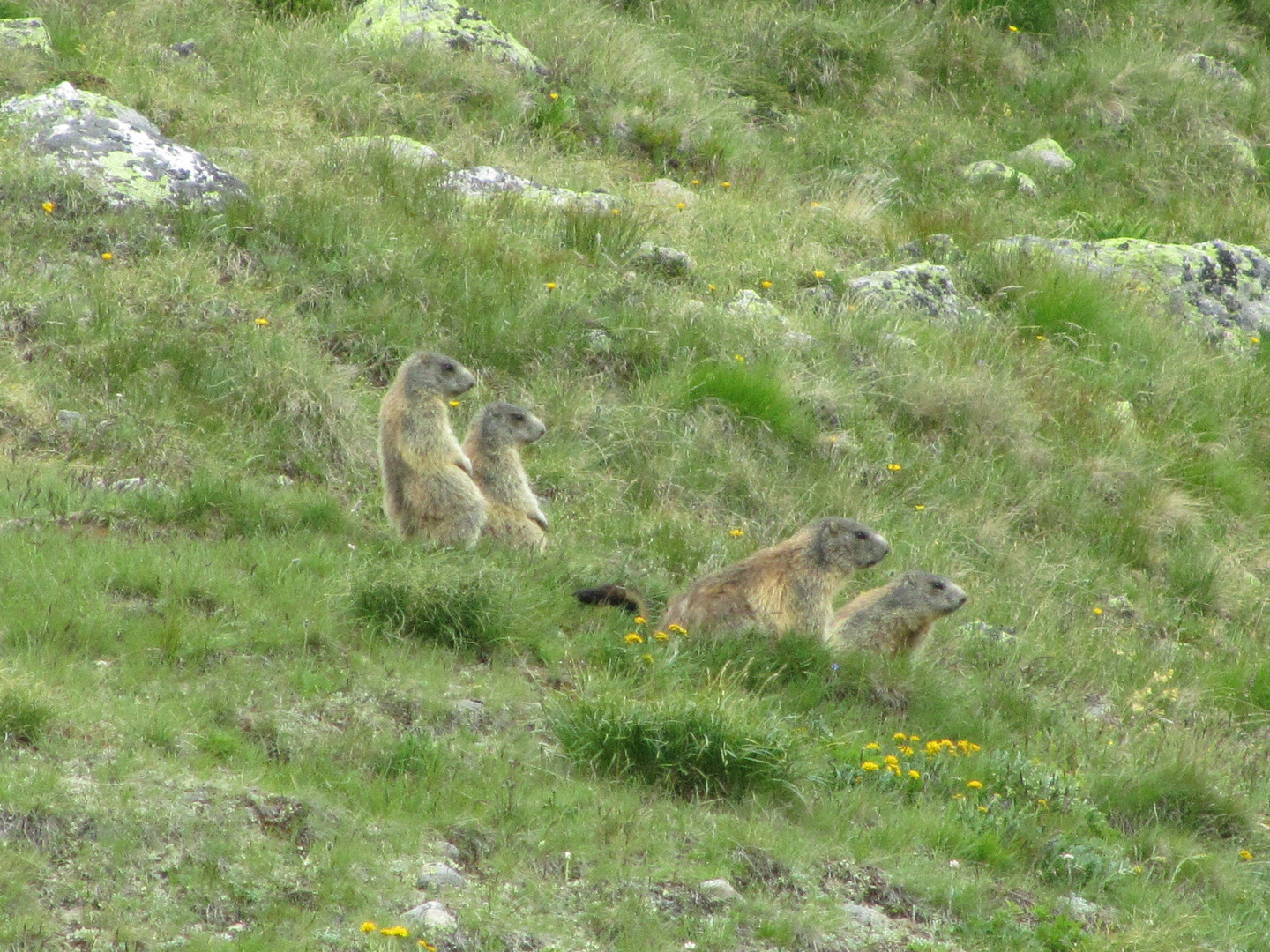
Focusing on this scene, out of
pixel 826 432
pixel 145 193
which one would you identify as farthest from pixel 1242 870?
pixel 145 193

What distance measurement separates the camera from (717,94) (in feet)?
52.4

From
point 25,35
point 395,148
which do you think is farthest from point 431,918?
point 25,35

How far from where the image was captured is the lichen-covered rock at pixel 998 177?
1554 centimetres

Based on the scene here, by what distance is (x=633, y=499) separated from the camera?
9883mm

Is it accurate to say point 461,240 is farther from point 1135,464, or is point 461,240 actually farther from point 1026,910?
point 1026,910

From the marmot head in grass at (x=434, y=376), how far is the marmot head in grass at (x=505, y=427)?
0.22 meters

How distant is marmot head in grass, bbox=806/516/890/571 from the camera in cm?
864

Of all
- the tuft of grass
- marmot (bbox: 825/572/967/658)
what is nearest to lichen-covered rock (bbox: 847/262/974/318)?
the tuft of grass

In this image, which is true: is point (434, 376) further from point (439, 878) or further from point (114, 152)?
point (439, 878)

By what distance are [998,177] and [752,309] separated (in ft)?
16.8

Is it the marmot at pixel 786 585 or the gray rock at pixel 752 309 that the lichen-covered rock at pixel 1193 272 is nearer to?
the gray rock at pixel 752 309

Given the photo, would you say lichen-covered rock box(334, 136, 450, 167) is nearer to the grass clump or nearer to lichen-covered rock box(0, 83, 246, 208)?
lichen-covered rock box(0, 83, 246, 208)

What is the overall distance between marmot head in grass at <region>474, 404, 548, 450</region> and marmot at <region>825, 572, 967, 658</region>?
218 centimetres

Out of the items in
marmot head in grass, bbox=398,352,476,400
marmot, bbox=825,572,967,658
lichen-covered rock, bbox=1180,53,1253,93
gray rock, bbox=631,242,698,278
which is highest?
lichen-covered rock, bbox=1180,53,1253,93
